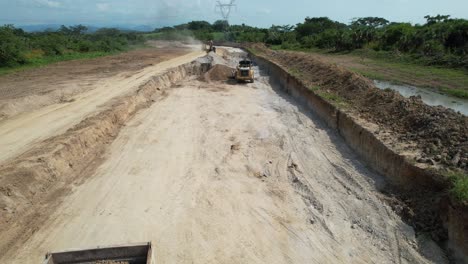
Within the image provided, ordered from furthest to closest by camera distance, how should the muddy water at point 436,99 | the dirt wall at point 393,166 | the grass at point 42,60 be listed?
the grass at point 42,60
the muddy water at point 436,99
the dirt wall at point 393,166

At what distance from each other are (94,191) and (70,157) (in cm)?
221

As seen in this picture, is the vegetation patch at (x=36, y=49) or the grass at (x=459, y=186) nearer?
the grass at (x=459, y=186)

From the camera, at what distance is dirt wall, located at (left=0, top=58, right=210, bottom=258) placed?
809 centimetres

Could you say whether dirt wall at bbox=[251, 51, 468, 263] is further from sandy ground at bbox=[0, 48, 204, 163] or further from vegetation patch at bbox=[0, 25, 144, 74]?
vegetation patch at bbox=[0, 25, 144, 74]

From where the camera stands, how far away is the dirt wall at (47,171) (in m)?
8.09

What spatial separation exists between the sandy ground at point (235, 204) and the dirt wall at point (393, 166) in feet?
1.27

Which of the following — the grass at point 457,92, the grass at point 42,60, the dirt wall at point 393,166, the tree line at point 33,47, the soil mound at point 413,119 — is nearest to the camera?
the dirt wall at point 393,166

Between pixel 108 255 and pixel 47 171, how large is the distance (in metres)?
5.55

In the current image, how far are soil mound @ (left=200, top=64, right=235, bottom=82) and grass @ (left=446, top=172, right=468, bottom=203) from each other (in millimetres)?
20682

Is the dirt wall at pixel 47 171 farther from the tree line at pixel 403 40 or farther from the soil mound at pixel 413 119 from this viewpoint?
the tree line at pixel 403 40

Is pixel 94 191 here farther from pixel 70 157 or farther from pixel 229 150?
pixel 229 150

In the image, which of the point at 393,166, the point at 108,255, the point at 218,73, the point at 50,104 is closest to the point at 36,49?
the point at 218,73

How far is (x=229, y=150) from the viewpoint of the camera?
12680 mm

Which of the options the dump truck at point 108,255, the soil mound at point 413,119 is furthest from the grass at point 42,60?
the dump truck at point 108,255
